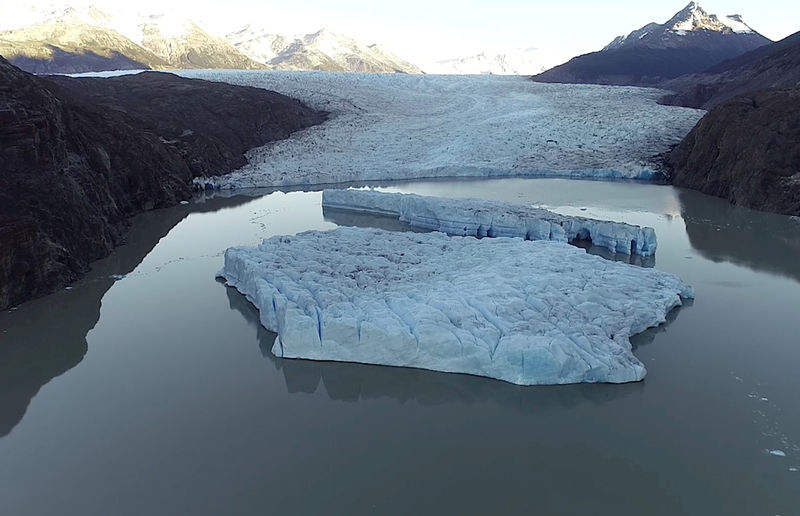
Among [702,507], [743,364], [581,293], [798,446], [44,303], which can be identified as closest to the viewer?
[702,507]

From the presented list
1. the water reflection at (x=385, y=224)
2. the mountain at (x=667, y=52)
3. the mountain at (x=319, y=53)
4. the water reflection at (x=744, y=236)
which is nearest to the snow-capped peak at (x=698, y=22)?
the mountain at (x=667, y=52)

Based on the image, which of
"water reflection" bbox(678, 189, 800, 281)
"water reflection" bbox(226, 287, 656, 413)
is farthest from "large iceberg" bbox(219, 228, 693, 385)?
"water reflection" bbox(678, 189, 800, 281)

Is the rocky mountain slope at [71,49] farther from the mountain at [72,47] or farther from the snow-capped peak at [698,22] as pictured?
the snow-capped peak at [698,22]

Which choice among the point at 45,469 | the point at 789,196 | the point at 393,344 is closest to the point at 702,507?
the point at 393,344

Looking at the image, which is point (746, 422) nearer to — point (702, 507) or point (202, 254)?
point (702, 507)

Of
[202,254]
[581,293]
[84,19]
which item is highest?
[84,19]

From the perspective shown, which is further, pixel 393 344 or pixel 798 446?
pixel 393 344

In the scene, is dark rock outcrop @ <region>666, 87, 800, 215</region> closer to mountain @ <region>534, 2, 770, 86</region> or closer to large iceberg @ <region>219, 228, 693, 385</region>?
large iceberg @ <region>219, 228, 693, 385</region>
